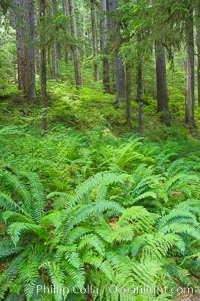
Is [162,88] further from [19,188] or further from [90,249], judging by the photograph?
[90,249]

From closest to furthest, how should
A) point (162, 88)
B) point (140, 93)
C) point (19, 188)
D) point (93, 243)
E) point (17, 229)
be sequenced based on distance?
point (17, 229)
point (93, 243)
point (19, 188)
point (140, 93)
point (162, 88)

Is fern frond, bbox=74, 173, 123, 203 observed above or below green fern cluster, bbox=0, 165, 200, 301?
above

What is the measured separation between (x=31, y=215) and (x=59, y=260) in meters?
0.93

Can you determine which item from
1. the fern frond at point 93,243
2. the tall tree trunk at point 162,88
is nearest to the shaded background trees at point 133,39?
the tall tree trunk at point 162,88

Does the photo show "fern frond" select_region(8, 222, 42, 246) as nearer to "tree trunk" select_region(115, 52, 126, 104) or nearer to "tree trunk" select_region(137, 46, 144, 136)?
"tree trunk" select_region(137, 46, 144, 136)

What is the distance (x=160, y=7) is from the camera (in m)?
6.84

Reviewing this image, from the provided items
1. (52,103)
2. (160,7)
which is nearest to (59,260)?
(160,7)

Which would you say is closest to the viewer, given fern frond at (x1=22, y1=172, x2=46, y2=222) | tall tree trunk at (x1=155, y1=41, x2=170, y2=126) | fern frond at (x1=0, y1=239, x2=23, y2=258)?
fern frond at (x1=0, y1=239, x2=23, y2=258)

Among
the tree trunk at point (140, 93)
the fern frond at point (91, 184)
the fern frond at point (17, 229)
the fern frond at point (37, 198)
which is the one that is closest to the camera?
the fern frond at point (17, 229)

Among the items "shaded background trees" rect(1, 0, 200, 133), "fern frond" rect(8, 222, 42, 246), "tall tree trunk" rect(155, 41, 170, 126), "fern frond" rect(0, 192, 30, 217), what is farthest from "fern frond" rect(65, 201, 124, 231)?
"tall tree trunk" rect(155, 41, 170, 126)

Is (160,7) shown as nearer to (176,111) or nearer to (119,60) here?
(119,60)

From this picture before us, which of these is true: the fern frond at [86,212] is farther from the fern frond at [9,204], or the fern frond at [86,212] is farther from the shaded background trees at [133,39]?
the shaded background trees at [133,39]

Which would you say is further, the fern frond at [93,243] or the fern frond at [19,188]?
the fern frond at [19,188]

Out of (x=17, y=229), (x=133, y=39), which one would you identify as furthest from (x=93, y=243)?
(x=133, y=39)
